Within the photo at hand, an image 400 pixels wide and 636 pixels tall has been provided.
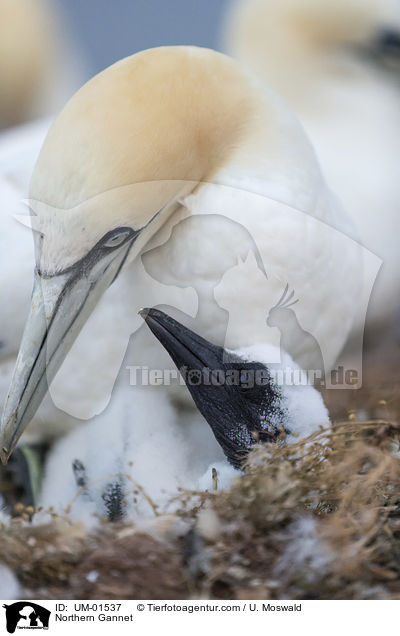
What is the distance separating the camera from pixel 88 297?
43.6 inches

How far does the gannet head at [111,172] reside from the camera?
100cm

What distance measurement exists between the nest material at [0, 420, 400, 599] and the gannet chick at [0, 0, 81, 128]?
1.02 meters

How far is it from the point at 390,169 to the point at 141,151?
0.89m

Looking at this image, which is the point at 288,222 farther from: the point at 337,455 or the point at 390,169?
the point at 390,169

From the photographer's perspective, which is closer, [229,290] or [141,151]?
[141,151]

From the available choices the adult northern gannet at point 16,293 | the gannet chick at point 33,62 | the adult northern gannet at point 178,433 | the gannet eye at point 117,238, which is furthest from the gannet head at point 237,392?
the gannet chick at point 33,62

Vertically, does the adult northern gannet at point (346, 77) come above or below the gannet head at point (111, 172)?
above

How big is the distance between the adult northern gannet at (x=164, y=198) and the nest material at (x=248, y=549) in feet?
0.62

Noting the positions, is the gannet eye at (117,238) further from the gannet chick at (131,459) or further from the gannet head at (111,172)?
the gannet chick at (131,459)
